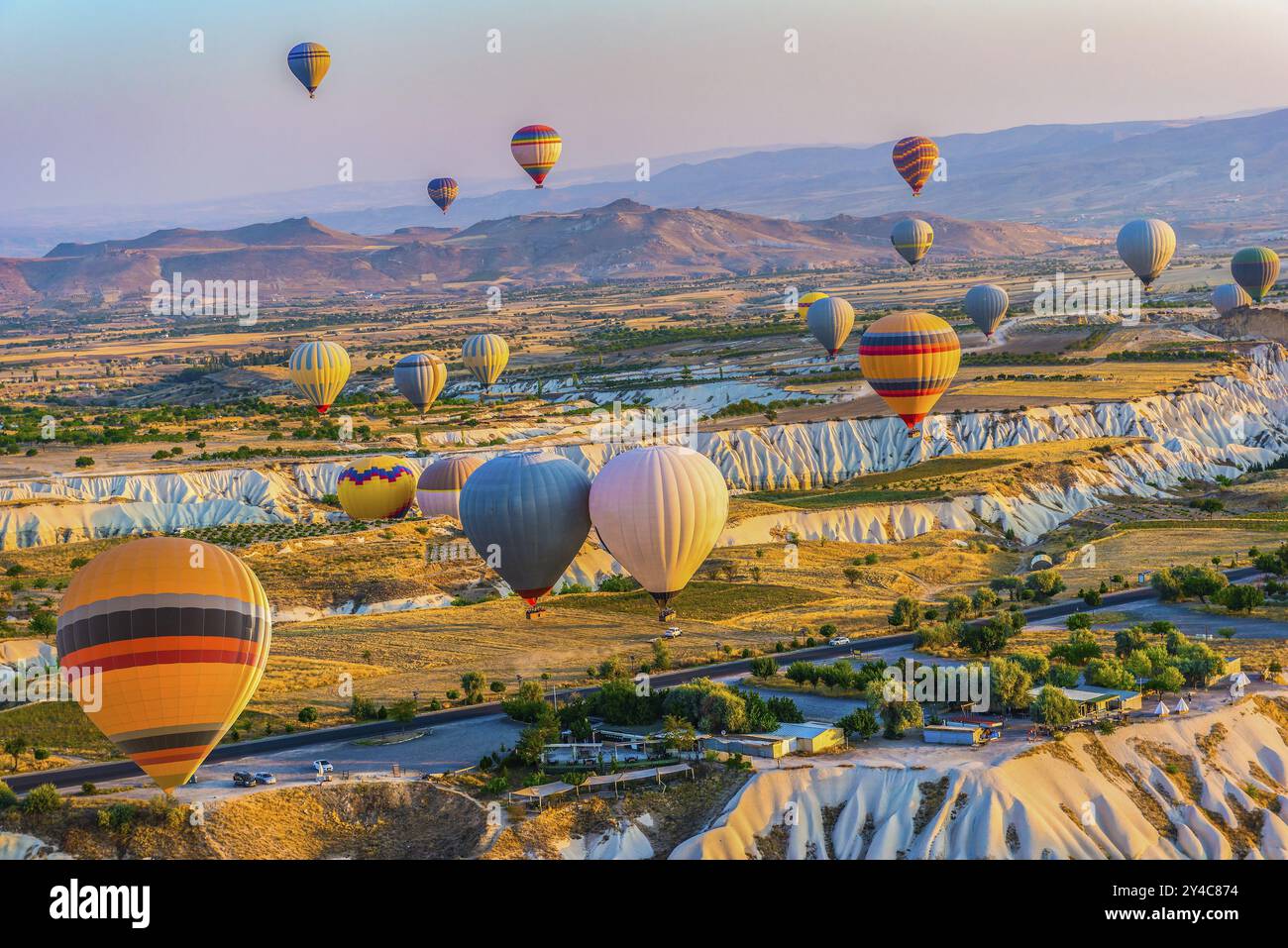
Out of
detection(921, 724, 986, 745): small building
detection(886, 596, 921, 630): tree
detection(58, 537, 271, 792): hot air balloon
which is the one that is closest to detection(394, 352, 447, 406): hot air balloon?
detection(886, 596, 921, 630): tree

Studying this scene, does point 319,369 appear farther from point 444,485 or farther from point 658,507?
point 658,507

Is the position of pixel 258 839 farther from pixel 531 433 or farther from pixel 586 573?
pixel 531 433

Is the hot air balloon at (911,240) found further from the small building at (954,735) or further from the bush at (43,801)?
the bush at (43,801)

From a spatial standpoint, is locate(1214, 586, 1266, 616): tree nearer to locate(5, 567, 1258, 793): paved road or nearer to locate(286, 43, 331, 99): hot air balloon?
locate(5, 567, 1258, 793): paved road

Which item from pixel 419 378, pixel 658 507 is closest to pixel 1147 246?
pixel 419 378
